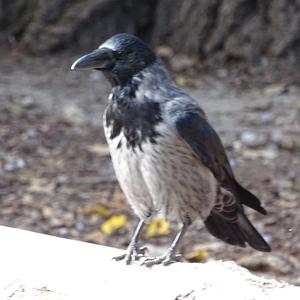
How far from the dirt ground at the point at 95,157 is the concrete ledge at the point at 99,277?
213 cm

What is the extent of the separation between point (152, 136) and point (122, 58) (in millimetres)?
394

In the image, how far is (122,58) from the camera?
16.9 feet

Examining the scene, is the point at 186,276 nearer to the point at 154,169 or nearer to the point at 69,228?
the point at 154,169

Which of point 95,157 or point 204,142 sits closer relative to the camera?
point 204,142

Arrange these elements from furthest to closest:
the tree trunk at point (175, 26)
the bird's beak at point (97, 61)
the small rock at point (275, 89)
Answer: the tree trunk at point (175, 26), the small rock at point (275, 89), the bird's beak at point (97, 61)

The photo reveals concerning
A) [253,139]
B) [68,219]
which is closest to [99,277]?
[68,219]

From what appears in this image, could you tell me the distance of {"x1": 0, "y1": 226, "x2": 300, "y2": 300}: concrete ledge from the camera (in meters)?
4.07

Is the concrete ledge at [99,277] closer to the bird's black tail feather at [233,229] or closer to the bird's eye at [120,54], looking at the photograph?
the bird's eye at [120,54]

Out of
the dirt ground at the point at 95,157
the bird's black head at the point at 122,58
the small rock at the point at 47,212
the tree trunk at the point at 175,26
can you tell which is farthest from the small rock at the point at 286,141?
the bird's black head at the point at 122,58

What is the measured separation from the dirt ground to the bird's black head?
1728 mm

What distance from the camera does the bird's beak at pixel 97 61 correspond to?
16.4 ft

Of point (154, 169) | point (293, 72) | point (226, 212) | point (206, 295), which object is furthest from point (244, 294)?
point (293, 72)

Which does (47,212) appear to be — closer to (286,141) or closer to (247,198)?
(247,198)

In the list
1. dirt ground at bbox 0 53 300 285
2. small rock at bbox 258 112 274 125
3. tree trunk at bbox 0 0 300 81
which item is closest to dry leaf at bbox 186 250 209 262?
dirt ground at bbox 0 53 300 285
